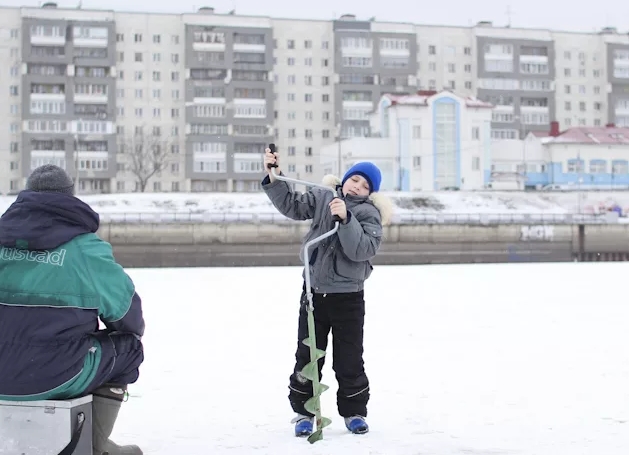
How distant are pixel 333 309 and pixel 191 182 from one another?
2616 inches

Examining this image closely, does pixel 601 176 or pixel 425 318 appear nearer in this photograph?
pixel 425 318

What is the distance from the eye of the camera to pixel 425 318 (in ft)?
37.2

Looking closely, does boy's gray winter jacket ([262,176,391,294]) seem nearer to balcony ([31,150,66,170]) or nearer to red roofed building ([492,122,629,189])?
red roofed building ([492,122,629,189])

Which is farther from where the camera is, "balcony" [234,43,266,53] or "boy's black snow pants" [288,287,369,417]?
"balcony" [234,43,266,53]

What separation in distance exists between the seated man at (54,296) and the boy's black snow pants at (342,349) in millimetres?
1688

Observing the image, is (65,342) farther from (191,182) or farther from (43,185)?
(191,182)

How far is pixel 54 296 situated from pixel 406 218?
44.2 metres

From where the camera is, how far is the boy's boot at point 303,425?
15.3ft

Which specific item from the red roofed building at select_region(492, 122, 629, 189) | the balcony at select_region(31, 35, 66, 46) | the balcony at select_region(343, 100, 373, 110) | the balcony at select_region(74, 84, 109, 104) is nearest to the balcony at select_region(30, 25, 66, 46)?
the balcony at select_region(31, 35, 66, 46)

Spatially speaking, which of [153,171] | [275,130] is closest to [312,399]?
[153,171]

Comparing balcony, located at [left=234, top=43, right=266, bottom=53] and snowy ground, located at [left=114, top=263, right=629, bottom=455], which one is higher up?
balcony, located at [left=234, top=43, right=266, bottom=53]

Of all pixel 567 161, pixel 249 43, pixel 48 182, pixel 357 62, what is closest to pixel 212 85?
pixel 249 43

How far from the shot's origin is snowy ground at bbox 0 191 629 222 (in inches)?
1992

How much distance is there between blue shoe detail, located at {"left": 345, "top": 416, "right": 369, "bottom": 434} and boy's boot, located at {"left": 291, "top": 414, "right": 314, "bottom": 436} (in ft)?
0.72
